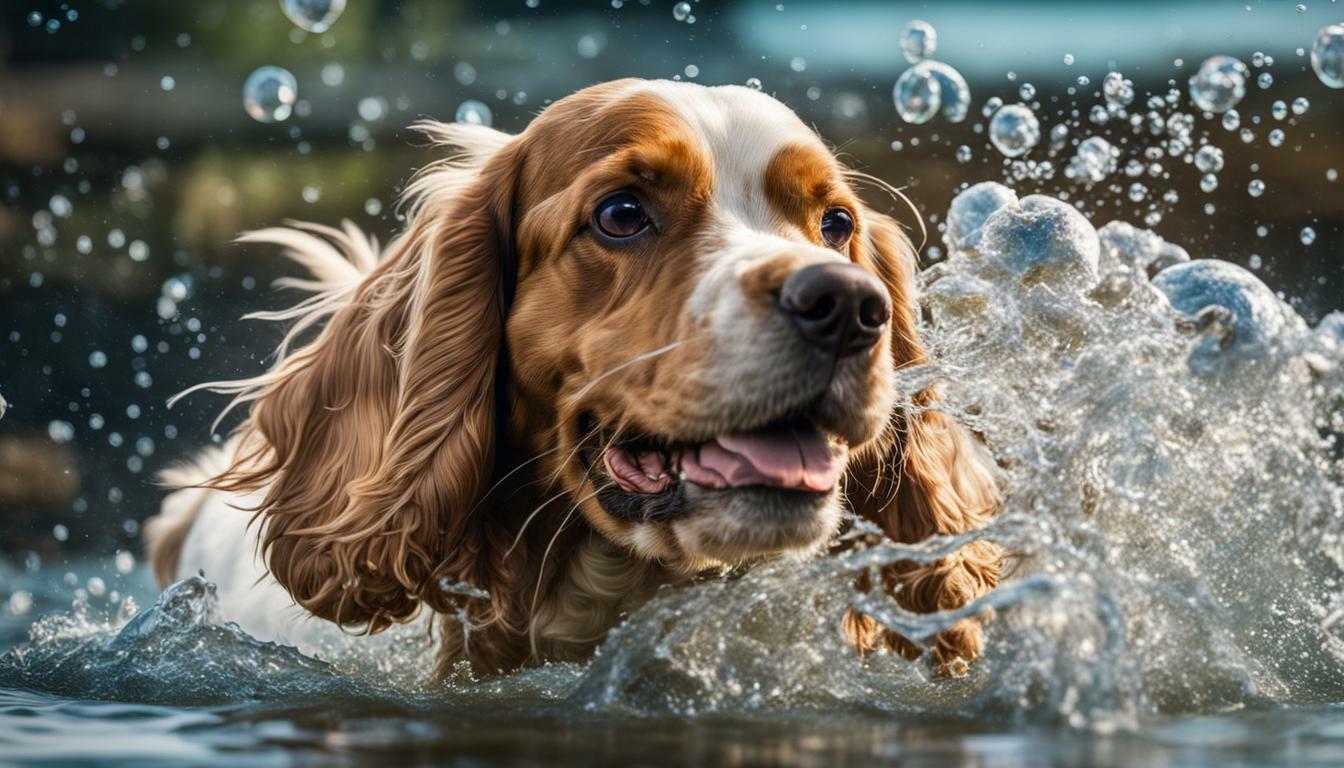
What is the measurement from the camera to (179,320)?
9859 millimetres

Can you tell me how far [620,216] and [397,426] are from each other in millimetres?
731

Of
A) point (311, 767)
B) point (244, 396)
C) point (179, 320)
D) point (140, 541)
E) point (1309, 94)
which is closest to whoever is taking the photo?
point (311, 767)

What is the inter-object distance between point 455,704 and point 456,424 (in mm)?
675

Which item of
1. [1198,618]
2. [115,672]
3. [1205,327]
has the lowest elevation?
[115,672]

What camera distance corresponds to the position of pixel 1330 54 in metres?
4.13

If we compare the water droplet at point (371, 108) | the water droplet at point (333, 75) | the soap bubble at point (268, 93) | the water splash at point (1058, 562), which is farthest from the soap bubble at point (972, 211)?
the water droplet at point (333, 75)

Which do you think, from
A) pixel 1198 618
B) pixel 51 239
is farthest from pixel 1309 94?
pixel 51 239

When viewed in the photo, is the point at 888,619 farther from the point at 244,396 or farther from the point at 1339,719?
the point at 244,396

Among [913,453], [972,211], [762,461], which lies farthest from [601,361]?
[972,211]

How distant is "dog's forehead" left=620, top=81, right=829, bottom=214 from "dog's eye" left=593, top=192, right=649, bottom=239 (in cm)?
17

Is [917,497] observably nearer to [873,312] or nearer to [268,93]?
[873,312]

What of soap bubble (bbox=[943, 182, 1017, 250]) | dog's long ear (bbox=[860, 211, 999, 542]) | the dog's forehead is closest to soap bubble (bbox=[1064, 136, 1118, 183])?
soap bubble (bbox=[943, 182, 1017, 250])

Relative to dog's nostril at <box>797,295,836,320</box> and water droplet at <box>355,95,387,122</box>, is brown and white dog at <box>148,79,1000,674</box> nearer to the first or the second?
dog's nostril at <box>797,295,836,320</box>

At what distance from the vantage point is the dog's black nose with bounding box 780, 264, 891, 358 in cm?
274
